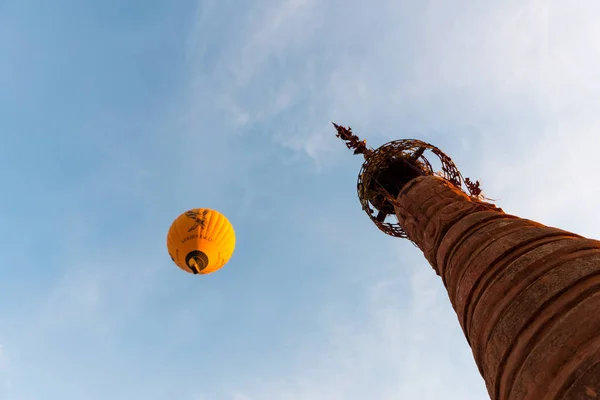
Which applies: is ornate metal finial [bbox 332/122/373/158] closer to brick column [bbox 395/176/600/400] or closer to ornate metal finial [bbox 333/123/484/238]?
ornate metal finial [bbox 333/123/484/238]

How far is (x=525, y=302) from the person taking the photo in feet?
20.1

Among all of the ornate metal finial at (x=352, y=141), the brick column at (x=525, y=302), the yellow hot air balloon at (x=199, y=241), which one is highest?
the ornate metal finial at (x=352, y=141)

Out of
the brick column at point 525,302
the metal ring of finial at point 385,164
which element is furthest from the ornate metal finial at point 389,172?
the brick column at point 525,302

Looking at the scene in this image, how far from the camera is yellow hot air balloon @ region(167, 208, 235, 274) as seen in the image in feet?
49.7

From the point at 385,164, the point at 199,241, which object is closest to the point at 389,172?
the point at 385,164

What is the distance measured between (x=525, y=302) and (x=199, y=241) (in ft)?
37.4

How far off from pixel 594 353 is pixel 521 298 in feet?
5.25

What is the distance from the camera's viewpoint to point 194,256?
1507cm

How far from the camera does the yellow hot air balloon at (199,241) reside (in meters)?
15.1

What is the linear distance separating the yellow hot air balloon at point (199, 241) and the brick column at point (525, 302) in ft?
28.3

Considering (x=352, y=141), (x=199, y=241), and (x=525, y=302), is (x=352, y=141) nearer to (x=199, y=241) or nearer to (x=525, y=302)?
(x=199, y=241)

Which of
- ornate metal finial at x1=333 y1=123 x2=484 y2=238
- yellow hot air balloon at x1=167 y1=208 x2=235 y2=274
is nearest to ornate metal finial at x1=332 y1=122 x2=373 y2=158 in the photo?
ornate metal finial at x1=333 y1=123 x2=484 y2=238

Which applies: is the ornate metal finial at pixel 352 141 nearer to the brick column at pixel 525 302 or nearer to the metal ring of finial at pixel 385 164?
the metal ring of finial at pixel 385 164

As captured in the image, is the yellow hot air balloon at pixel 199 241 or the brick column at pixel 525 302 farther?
the yellow hot air balloon at pixel 199 241
